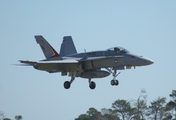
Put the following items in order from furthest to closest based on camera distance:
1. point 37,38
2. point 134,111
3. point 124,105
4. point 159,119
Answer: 1. point 124,105
2. point 134,111
3. point 159,119
4. point 37,38

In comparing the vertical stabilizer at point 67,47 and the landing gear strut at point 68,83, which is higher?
the vertical stabilizer at point 67,47

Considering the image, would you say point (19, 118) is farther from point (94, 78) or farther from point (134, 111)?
point (94, 78)

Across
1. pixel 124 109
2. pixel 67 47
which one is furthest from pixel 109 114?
pixel 67 47

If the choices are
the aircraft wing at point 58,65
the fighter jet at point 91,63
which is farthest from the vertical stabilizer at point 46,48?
the aircraft wing at point 58,65

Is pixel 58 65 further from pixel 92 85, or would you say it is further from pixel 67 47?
pixel 67 47

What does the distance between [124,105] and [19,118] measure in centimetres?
1485

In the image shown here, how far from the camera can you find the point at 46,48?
71.2 m

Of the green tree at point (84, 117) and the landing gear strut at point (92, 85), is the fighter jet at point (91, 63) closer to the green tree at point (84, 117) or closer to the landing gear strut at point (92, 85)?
the landing gear strut at point (92, 85)

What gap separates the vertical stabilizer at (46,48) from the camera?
7081 centimetres

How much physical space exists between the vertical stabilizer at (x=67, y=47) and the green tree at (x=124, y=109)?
92.2 feet

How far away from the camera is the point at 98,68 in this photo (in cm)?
6731

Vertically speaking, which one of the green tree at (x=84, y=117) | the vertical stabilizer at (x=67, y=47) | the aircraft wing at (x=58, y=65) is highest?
the vertical stabilizer at (x=67, y=47)

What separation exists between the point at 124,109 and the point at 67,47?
3657 cm

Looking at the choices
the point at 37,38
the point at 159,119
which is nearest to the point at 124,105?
the point at 159,119
